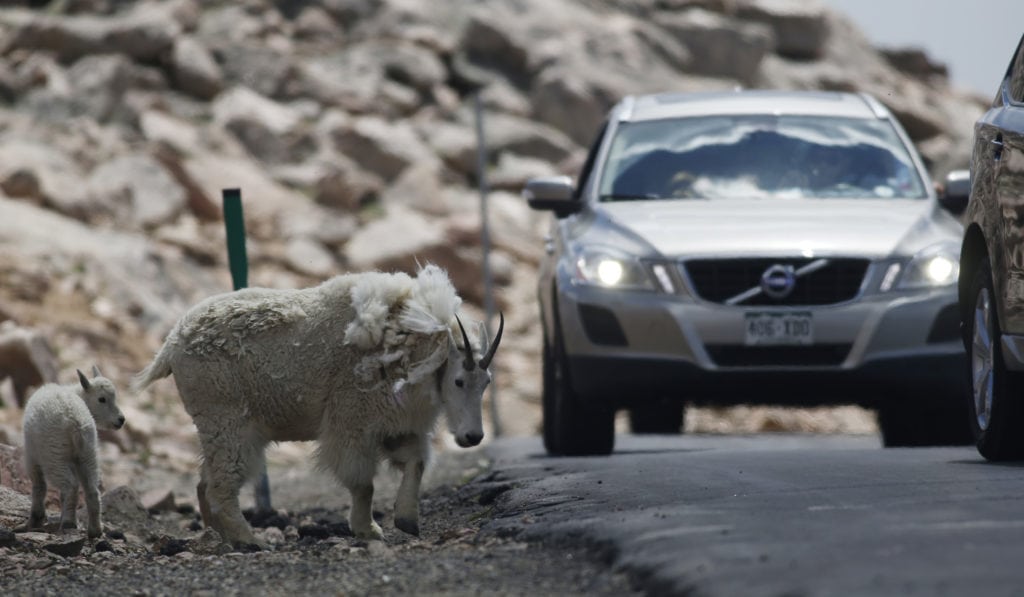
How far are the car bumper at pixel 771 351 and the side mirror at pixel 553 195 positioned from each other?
4.16 feet

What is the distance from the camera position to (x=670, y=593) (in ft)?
20.9

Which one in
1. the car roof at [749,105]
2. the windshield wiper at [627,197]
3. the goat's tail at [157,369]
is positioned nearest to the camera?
the goat's tail at [157,369]

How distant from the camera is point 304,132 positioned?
3966 centimetres

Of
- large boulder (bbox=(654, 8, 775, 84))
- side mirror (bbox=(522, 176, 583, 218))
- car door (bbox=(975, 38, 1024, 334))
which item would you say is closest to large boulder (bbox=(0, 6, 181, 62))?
large boulder (bbox=(654, 8, 775, 84))

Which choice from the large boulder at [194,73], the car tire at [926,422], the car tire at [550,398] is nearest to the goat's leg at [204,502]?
the car tire at [550,398]

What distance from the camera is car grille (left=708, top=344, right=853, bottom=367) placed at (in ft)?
38.8

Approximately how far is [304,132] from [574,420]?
27.5m

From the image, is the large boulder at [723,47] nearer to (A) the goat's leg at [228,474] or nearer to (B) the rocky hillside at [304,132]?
(B) the rocky hillside at [304,132]

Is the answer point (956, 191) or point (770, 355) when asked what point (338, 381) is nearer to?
point (770, 355)

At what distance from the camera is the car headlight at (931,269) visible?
39.1 ft

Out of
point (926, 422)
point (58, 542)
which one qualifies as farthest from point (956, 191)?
point (58, 542)

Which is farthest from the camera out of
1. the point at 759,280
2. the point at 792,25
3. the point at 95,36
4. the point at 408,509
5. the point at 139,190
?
the point at 792,25

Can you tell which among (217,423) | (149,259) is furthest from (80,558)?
(149,259)

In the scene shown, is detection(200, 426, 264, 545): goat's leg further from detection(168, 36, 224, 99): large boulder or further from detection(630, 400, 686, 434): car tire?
detection(168, 36, 224, 99): large boulder
